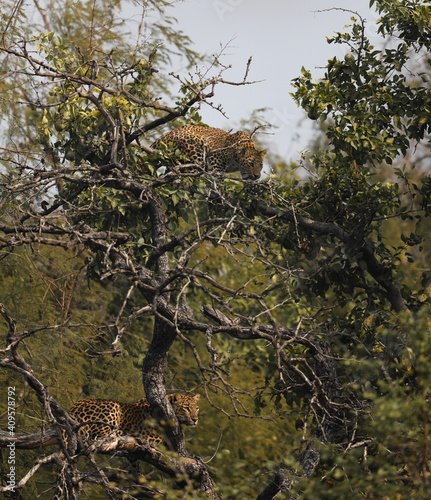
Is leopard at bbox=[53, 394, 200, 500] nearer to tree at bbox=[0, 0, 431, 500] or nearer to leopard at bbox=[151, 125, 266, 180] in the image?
tree at bbox=[0, 0, 431, 500]

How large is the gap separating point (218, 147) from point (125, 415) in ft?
9.52

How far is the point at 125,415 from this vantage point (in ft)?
18.1

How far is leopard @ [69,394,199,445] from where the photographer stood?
523 cm

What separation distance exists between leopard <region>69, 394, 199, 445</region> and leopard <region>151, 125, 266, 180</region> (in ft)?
7.74

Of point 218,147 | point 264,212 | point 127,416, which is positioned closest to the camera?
point 127,416

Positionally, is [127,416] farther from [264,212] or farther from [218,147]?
[218,147]

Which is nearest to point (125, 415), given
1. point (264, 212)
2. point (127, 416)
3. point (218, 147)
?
point (127, 416)

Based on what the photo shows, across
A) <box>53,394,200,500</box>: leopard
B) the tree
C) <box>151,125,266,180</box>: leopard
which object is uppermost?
<box>151,125,266,180</box>: leopard

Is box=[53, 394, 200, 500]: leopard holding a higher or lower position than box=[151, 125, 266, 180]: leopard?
lower

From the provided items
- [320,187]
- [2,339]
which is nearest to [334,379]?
[320,187]

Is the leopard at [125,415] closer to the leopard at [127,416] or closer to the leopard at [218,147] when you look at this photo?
the leopard at [127,416]

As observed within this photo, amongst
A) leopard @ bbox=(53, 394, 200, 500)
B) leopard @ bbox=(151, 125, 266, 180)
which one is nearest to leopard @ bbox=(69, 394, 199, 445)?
leopard @ bbox=(53, 394, 200, 500)

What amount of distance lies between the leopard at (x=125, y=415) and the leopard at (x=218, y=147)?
2.36 m

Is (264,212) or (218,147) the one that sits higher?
(218,147)
